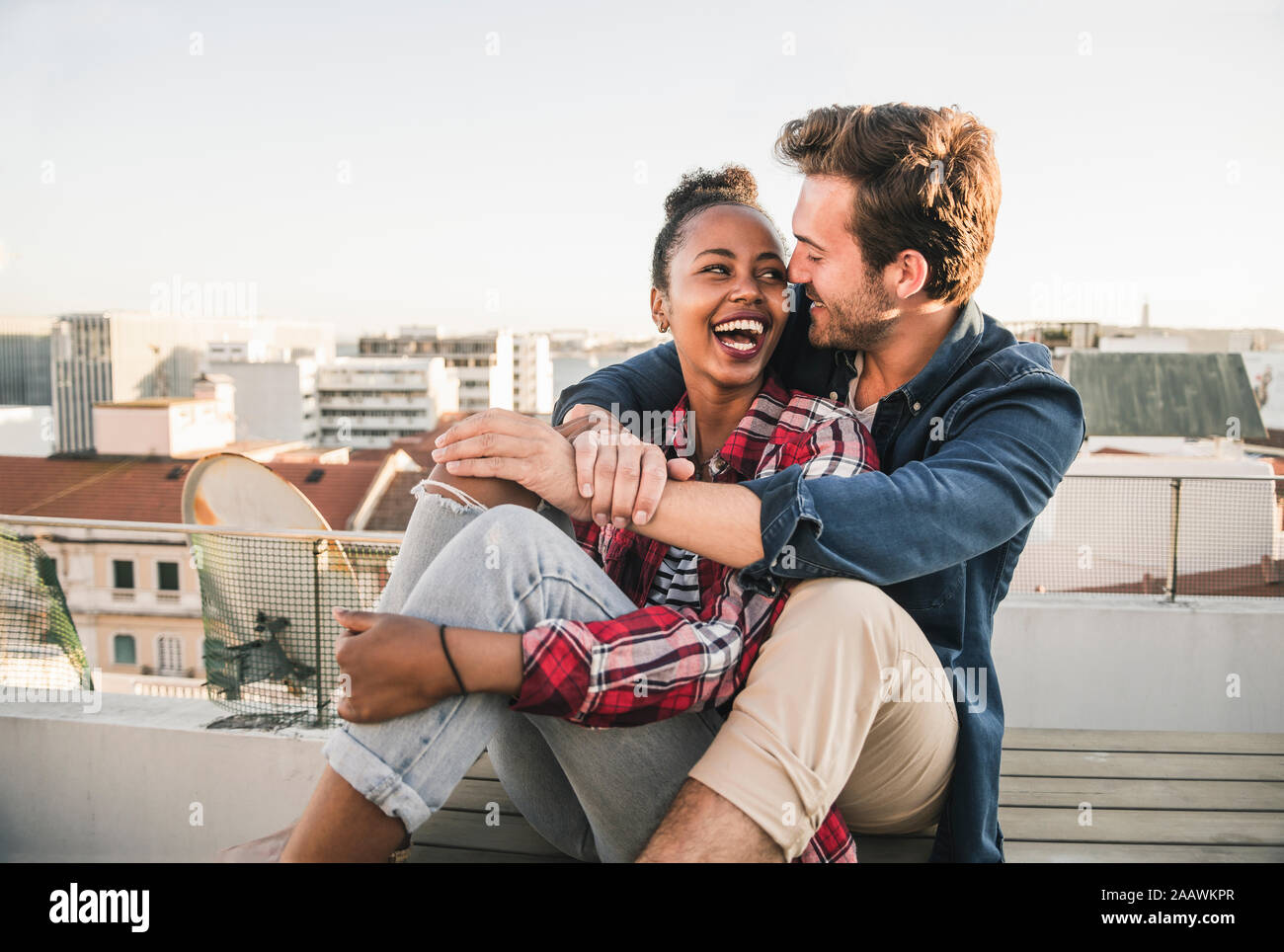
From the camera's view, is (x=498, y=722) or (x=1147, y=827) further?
(x=1147, y=827)

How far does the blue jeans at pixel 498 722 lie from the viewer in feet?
4.47

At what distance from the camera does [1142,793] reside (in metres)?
2.30

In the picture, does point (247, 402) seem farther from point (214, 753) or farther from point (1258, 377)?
point (214, 753)

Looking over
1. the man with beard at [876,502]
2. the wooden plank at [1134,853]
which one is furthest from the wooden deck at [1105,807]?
the man with beard at [876,502]

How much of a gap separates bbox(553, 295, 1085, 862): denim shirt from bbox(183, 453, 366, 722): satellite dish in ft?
8.36

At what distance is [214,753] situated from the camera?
3438 millimetres

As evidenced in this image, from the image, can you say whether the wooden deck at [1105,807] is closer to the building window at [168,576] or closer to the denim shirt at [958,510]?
the denim shirt at [958,510]

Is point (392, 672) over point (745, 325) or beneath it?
beneath

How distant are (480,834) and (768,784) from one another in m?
0.79

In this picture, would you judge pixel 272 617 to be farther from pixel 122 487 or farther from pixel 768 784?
pixel 122 487

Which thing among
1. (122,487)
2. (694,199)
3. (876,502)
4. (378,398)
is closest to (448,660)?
(876,502)

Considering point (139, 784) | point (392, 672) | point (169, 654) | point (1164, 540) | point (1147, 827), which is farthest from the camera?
point (169, 654)

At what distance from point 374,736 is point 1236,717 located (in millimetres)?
4428
